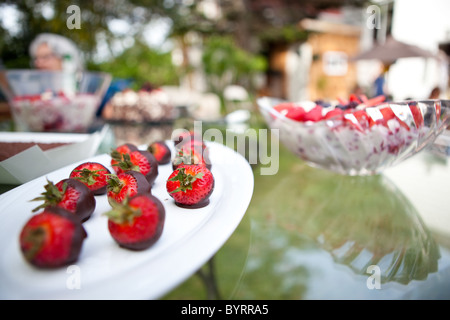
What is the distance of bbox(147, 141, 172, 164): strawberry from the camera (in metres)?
0.69

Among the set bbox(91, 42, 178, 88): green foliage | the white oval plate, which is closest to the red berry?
the white oval plate

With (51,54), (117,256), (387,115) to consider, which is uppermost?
(51,54)

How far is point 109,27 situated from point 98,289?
241 inches

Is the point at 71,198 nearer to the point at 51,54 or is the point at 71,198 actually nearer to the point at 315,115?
the point at 315,115

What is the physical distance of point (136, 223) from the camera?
360mm

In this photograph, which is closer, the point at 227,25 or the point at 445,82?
the point at 227,25

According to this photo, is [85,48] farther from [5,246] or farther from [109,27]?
[5,246]

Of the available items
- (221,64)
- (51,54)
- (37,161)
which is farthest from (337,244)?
(51,54)

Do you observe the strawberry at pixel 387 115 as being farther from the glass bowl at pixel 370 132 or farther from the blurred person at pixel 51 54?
the blurred person at pixel 51 54

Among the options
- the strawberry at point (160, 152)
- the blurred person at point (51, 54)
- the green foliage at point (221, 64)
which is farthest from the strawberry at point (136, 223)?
the green foliage at point (221, 64)

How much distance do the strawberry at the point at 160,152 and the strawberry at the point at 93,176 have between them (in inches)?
6.3

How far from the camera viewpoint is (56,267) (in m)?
0.33

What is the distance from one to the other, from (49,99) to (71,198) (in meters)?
0.89
